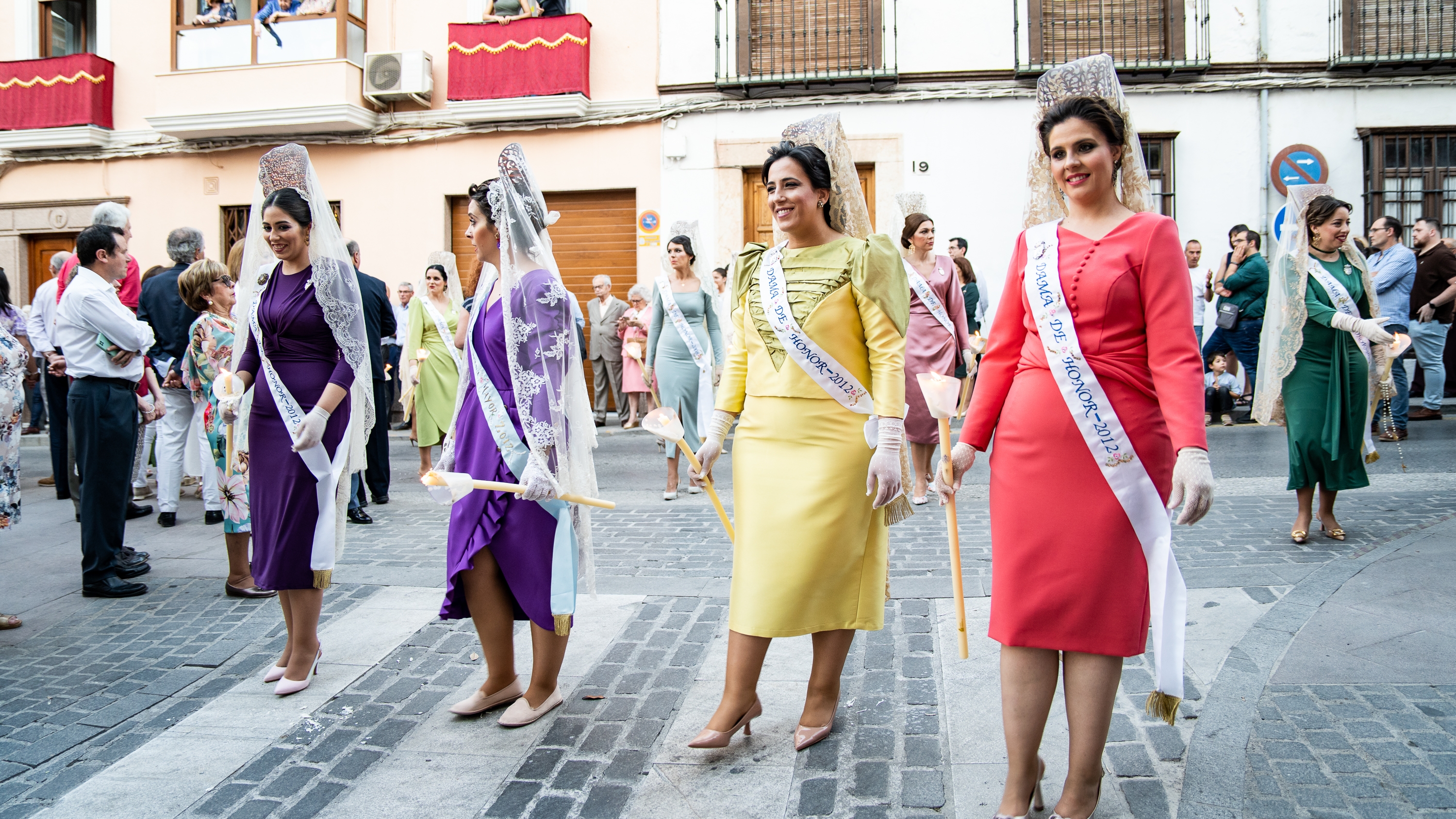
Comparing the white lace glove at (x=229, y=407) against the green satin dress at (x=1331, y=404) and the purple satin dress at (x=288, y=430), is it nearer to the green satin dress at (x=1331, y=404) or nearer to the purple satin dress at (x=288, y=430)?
the purple satin dress at (x=288, y=430)

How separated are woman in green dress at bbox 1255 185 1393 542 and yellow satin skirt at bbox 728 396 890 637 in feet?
12.2

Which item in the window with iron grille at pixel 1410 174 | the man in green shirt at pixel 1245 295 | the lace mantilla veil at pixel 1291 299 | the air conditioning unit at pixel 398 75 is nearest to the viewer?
the lace mantilla veil at pixel 1291 299

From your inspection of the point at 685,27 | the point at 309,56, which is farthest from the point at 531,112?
the point at 309,56

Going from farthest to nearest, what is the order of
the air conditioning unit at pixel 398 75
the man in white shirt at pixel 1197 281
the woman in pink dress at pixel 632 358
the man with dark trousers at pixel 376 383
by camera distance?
the air conditioning unit at pixel 398 75 < the woman in pink dress at pixel 632 358 < the man in white shirt at pixel 1197 281 < the man with dark trousers at pixel 376 383

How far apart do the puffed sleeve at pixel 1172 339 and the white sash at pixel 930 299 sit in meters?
4.25

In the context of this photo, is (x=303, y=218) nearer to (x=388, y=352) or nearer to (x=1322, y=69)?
(x=388, y=352)

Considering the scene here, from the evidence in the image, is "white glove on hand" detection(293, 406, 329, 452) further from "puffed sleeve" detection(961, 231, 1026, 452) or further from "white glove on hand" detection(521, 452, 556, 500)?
"puffed sleeve" detection(961, 231, 1026, 452)

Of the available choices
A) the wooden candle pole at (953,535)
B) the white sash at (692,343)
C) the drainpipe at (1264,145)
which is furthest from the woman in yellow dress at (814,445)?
the drainpipe at (1264,145)

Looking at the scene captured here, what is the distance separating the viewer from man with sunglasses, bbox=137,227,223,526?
7461 mm

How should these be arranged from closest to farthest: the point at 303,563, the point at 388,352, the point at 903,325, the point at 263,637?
the point at 903,325 → the point at 303,563 → the point at 263,637 → the point at 388,352

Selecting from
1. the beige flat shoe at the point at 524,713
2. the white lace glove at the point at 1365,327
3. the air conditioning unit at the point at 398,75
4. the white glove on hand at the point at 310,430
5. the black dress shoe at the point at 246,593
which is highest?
the air conditioning unit at the point at 398,75

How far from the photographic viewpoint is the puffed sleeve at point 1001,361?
2.88 meters

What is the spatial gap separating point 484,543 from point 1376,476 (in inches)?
280

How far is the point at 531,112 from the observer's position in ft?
49.3
